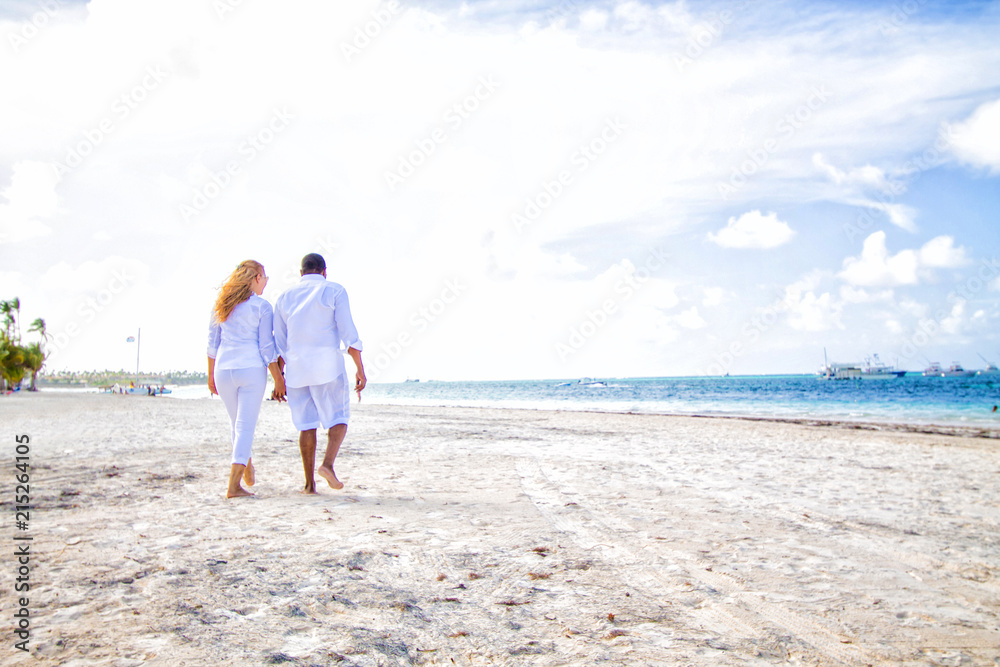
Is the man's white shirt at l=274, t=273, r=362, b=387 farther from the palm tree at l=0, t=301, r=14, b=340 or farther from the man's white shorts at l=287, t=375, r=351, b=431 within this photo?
the palm tree at l=0, t=301, r=14, b=340

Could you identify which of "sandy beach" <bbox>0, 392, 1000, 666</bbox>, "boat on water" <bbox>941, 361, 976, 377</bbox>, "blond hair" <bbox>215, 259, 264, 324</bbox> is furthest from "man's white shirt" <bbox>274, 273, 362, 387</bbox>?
"boat on water" <bbox>941, 361, 976, 377</bbox>

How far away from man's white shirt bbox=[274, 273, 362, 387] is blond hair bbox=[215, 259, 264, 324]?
28 centimetres

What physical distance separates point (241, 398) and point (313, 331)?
773 mm

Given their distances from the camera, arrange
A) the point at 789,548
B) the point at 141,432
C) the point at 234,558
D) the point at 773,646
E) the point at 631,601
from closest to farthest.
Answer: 1. the point at 773,646
2. the point at 631,601
3. the point at 234,558
4. the point at 789,548
5. the point at 141,432

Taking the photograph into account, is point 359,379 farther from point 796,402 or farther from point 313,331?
point 796,402

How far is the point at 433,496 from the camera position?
15.8 ft

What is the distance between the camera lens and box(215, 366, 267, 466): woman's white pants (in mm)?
4480

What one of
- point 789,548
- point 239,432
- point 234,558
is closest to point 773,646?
point 789,548

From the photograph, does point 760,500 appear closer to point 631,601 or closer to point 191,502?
point 631,601

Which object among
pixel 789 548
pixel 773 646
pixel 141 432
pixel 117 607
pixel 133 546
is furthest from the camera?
pixel 141 432

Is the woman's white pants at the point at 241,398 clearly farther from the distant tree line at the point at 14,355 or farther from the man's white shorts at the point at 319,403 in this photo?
the distant tree line at the point at 14,355

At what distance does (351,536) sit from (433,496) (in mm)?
1422

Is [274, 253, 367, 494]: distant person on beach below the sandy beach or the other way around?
the other way around

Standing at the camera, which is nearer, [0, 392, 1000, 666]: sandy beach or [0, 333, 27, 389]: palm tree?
[0, 392, 1000, 666]: sandy beach
